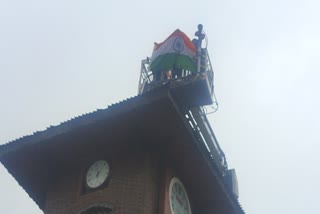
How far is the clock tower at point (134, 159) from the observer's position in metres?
14.6

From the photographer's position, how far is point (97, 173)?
1578 centimetres

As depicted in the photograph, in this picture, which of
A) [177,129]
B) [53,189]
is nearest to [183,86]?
[177,129]

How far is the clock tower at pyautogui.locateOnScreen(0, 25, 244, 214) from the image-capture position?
576 inches

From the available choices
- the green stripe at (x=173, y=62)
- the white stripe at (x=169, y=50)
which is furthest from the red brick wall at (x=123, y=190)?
the white stripe at (x=169, y=50)

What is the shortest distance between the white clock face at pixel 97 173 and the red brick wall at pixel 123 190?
0.20 metres

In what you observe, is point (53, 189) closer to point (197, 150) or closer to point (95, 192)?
point (95, 192)

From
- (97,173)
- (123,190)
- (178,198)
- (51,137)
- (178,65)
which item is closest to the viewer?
(123,190)

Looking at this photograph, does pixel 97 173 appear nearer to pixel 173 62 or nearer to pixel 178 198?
pixel 178 198

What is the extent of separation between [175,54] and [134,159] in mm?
3848

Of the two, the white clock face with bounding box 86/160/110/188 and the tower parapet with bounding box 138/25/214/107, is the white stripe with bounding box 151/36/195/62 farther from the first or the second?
the white clock face with bounding box 86/160/110/188

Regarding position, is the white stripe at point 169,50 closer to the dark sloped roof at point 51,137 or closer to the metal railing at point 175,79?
the metal railing at point 175,79

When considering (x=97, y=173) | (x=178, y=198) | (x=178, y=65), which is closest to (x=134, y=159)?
(x=97, y=173)

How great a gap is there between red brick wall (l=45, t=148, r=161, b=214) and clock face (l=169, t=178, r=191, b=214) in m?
0.58

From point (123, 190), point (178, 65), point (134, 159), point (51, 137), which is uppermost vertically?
point (178, 65)
